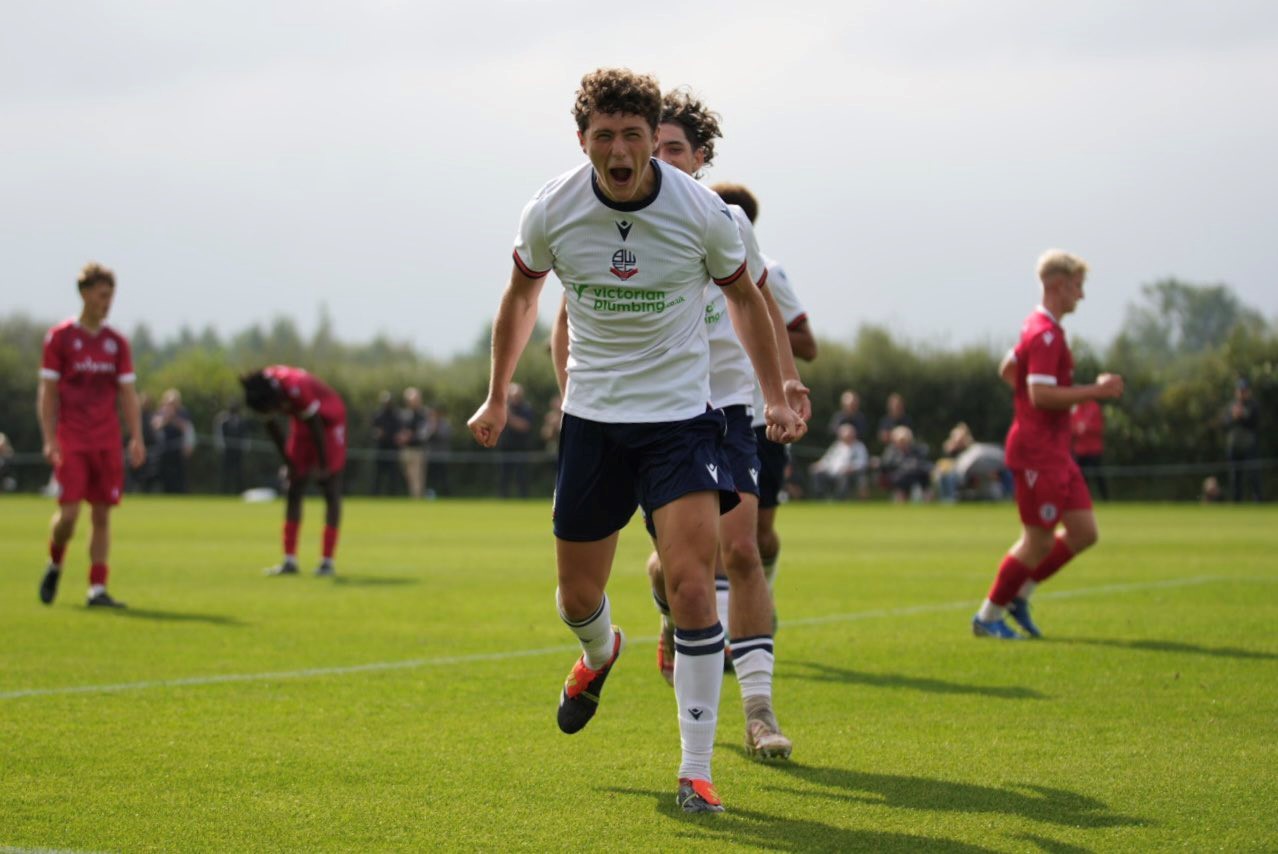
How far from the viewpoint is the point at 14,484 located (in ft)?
147

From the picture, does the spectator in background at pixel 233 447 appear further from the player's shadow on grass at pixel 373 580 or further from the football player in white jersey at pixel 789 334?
the football player in white jersey at pixel 789 334

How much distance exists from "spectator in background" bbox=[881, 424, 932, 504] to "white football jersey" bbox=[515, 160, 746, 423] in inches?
1204

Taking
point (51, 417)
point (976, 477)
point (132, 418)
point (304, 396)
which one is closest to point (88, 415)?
point (51, 417)

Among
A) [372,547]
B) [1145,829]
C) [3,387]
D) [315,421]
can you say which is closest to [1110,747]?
[1145,829]

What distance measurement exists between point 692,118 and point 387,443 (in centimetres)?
3354

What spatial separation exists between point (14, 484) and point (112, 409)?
113ft

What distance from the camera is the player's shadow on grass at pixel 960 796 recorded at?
5219 millimetres

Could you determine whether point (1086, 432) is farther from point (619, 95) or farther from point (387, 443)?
point (619, 95)

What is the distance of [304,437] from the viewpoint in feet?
52.3

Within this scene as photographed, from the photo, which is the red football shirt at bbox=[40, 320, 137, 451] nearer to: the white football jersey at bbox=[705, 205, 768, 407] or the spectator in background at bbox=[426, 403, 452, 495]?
the white football jersey at bbox=[705, 205, 768, 407]

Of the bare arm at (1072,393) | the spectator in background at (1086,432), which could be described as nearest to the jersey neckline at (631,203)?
the bare arm at (1072,393)

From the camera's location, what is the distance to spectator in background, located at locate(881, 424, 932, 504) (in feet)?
118

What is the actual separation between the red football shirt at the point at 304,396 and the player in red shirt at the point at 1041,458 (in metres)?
7.37

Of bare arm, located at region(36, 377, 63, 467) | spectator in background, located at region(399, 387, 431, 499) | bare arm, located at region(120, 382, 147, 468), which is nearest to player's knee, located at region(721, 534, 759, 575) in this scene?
bare arm, located at region(120, 382, 147, 468)
